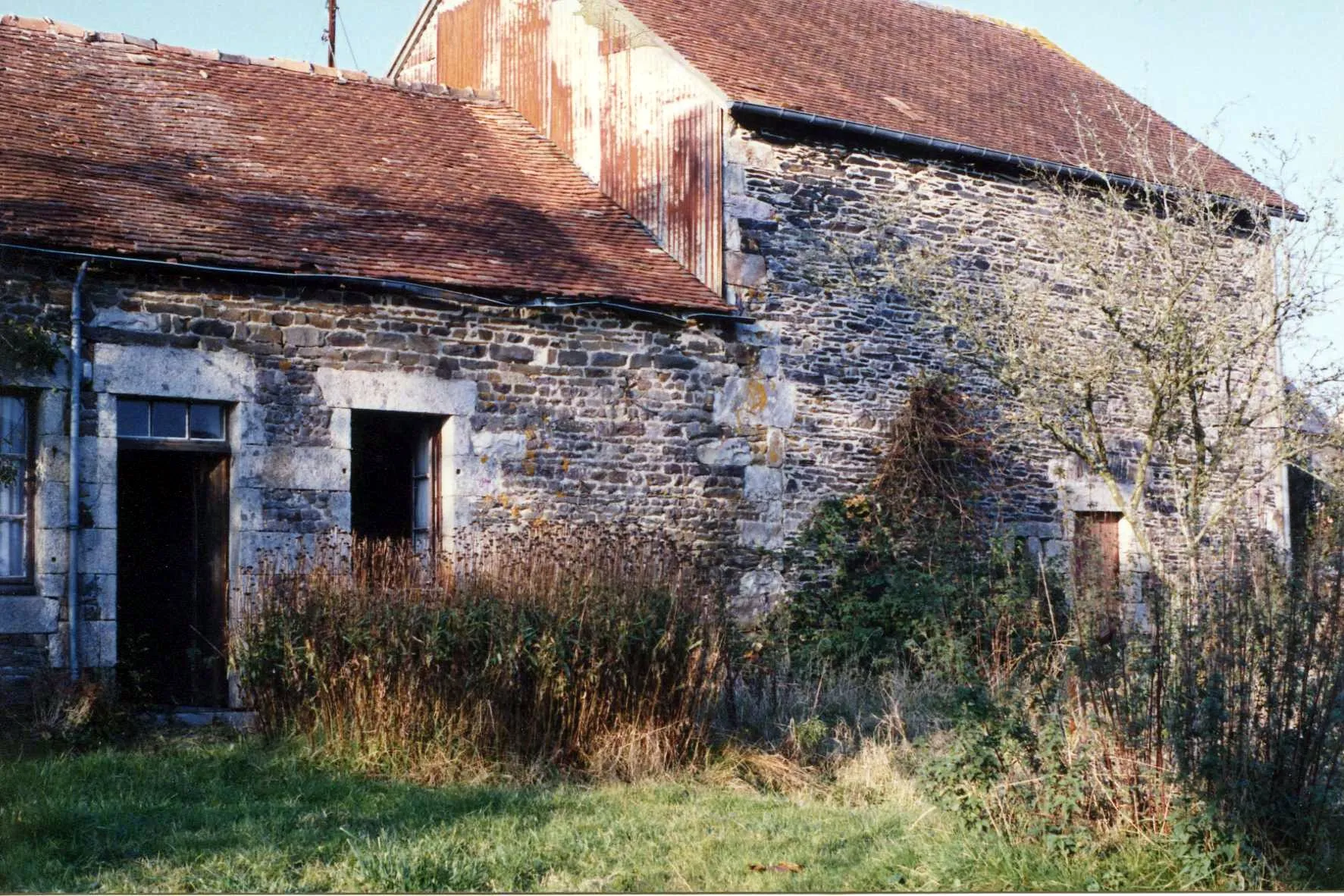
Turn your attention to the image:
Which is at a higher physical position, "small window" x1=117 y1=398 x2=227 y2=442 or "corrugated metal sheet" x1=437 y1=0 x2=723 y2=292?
"corrugated metal sheet" x1=437 y1=0 x2=723 y2=292

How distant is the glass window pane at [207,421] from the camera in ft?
32.4

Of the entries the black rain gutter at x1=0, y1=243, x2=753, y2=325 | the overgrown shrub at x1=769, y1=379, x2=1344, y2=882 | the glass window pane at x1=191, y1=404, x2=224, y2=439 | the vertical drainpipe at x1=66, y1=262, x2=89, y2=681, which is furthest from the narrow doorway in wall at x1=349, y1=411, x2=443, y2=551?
the overgrown shrub at x1=769, y1=379, x2=1344, y2=882

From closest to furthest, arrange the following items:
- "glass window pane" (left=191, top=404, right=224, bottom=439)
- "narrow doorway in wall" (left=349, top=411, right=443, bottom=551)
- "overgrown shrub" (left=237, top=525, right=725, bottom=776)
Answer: "overgrown shrub" (left=237, top=525, right=725, bottom=776) < "glass window pane" (left=191, top=404, right=224, bottom=439) < "narrow doorway in wall" (left=349, top=411, right=443, bottom=551)

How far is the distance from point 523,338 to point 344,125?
10.4ft

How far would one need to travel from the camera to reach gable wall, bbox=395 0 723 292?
40.1 ft

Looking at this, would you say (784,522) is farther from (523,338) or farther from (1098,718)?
(1098,718)

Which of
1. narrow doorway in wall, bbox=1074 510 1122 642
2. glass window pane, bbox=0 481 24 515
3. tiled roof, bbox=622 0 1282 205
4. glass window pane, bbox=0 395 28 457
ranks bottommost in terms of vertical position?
narrow doorway in wall, bbox=1074 510 1122 642

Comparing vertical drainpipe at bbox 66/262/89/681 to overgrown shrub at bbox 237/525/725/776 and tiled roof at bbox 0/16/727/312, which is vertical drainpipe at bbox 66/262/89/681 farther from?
overgrown shrub at bbox 237/525/725/776

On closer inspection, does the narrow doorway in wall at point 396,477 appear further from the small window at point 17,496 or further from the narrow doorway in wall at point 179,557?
the small window at point 17,496

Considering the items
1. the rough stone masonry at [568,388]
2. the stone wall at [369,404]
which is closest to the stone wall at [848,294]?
the rough stone masonry at [568,388]

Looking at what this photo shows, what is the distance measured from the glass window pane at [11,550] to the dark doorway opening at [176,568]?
29.2 inches

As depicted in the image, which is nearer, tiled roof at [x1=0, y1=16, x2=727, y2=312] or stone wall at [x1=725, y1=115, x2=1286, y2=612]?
tiled roof at [x1=0, y1=16, x2=727, y2=312]

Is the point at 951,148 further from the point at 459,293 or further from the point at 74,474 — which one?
the point at 74,474

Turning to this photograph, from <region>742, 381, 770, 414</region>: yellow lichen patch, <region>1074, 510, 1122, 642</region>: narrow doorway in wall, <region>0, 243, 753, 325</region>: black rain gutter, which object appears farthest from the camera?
<region>742, 381, 770, 414</region>: yellow lichen patch
